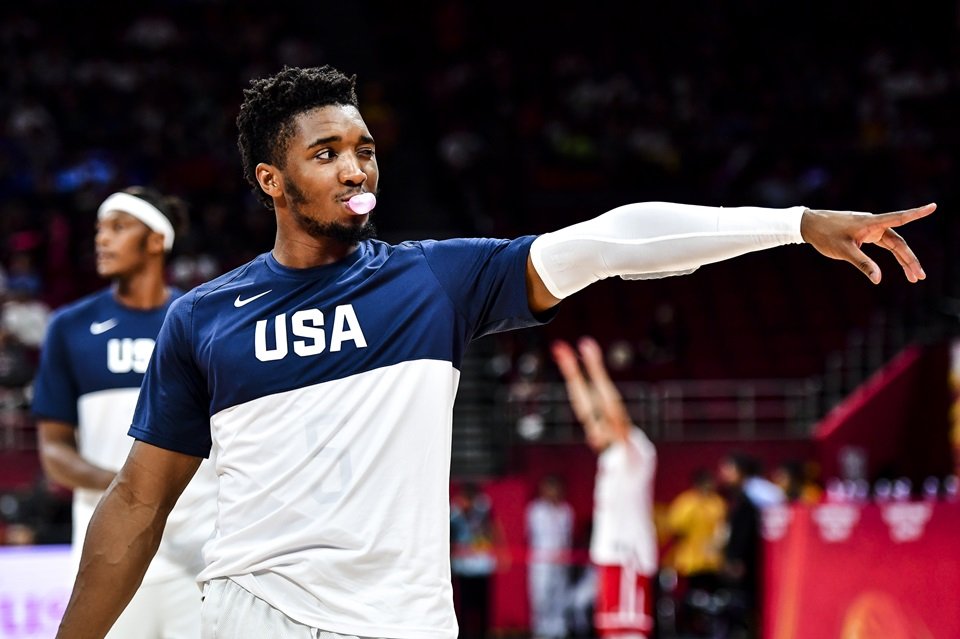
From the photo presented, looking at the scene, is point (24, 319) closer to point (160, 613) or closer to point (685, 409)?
point (685, 409)

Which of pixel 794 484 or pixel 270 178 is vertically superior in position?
pixel 270 178

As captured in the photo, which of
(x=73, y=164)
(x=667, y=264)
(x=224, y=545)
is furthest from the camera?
(x=73, y=164)

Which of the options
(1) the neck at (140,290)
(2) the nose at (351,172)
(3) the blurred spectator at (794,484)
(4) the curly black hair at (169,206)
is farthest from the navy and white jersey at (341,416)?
(3) the blurred spectator at (794,484)

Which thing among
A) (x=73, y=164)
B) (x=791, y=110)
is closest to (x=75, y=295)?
(x=73, y=164)

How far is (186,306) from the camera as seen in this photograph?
3.53 metres

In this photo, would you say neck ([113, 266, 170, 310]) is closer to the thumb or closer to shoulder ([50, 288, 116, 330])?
shoulder ([50, 288, 116, 330])

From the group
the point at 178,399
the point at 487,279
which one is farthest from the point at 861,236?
the point at 178,399

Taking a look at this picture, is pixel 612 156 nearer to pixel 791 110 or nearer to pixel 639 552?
pixel 791 110

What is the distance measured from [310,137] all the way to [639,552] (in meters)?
8.87

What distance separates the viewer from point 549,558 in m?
15.7

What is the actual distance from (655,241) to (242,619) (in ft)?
4.35

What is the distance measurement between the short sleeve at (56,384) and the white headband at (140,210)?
0.53m

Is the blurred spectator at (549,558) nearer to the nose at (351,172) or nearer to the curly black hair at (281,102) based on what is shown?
the curly black hair at (281,102)

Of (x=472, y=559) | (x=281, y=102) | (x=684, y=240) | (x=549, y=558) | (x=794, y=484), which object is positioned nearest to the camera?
(x=684, y=240)
